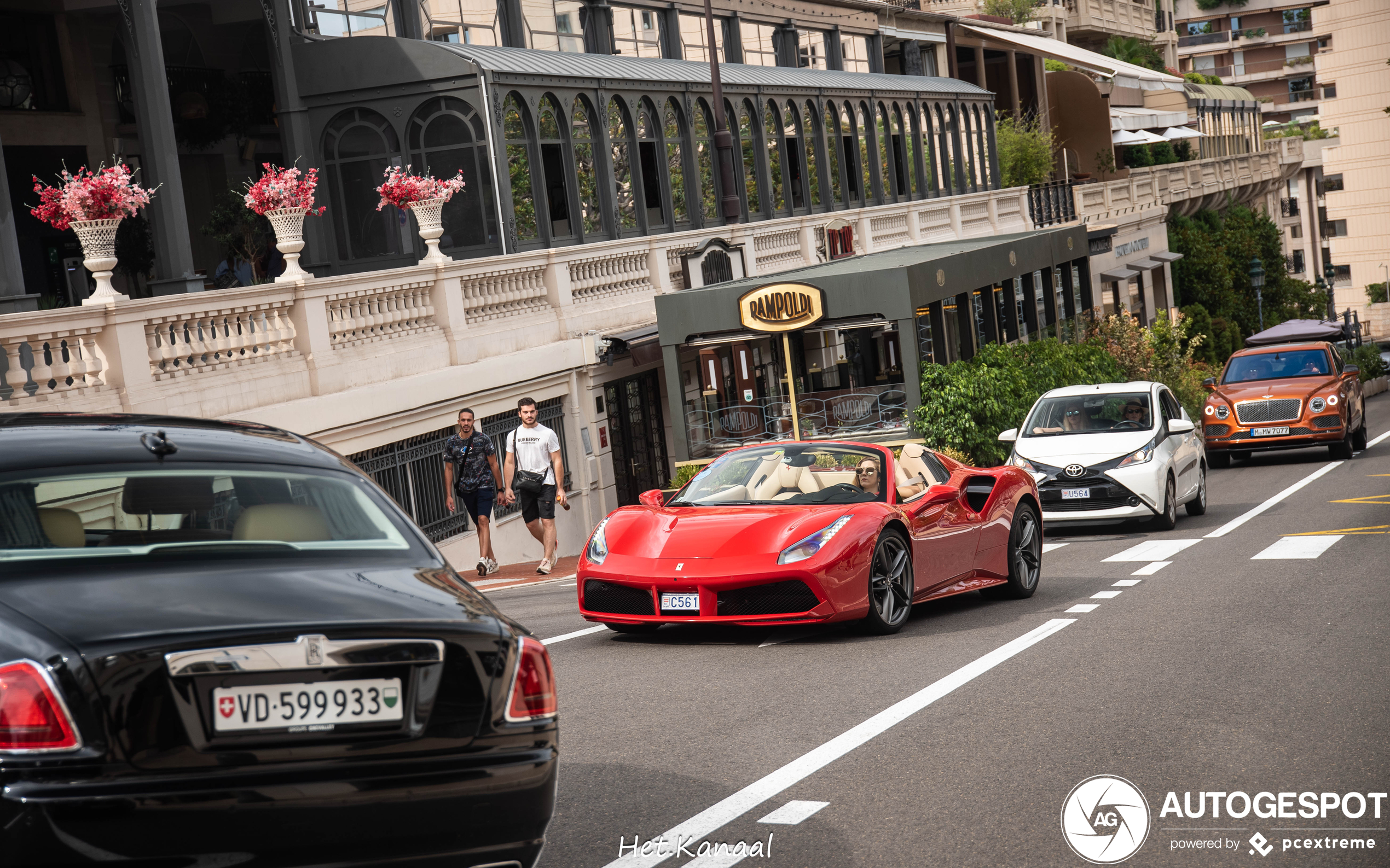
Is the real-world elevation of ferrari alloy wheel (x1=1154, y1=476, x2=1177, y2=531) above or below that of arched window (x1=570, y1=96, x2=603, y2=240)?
below

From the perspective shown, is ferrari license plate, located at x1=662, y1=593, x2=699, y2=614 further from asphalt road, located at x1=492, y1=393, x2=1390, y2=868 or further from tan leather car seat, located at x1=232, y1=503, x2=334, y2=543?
tan leather car seat, located at x1=232, y1=503, x2=334, y2=543

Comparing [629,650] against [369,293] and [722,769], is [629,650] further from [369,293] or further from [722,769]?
[369,293]

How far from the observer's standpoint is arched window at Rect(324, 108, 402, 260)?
86.3 feet

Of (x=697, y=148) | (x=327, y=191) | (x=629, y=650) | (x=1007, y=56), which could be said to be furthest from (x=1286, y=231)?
(x=629, y=650)

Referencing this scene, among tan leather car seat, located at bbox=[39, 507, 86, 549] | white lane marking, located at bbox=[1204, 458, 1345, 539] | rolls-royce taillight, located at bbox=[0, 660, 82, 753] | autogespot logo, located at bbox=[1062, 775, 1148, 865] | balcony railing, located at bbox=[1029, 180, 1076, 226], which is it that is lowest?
white lane marking, located at bbox=[1204, 458, 1345, 539]

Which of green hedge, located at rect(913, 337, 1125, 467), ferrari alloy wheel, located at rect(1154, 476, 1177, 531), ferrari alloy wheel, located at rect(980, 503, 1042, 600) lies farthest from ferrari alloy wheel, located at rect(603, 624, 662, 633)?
green hedge, located at rect(913, 337, 1125, 467)

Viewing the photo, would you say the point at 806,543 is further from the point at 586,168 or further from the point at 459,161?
the point at 586,168

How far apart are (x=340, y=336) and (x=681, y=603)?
894 centimetres

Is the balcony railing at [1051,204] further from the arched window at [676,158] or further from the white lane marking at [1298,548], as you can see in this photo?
the white lane marking at [1298,548]

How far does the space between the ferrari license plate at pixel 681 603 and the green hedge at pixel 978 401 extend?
1323cm

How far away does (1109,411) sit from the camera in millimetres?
19125

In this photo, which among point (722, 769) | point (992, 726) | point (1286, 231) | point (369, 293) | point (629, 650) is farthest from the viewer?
point (1286, 231)

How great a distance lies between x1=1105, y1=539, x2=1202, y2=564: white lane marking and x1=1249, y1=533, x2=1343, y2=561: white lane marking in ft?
2.95

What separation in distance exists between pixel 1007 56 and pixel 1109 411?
37.8 metres
